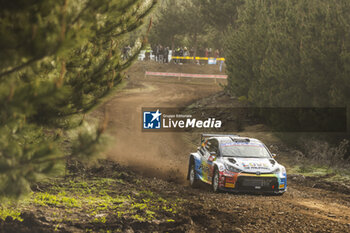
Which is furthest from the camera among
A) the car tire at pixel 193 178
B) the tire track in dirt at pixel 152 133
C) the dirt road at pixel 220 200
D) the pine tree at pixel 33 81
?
the tire track in dirt at pixel 152 133

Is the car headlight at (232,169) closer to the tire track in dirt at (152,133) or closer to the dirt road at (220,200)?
the dirt road at (220,200)

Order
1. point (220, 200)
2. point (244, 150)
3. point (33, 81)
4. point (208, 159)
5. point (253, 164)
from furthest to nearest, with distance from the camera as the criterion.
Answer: point (208, 159), point (244, 150), point (253, 164), point (220, 200), point (33, 81)

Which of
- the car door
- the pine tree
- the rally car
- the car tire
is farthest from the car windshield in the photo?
the pine tree

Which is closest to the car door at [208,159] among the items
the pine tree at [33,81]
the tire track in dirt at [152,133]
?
the tire track in dirt at [152,133]

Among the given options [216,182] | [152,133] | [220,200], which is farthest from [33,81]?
[152,133]

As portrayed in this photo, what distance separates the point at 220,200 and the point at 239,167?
1102 mm

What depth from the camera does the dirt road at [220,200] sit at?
10.2 metres

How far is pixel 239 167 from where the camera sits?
43.6ft

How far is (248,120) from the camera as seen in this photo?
92.1 ft

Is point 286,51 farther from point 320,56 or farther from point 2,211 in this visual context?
point 2,211

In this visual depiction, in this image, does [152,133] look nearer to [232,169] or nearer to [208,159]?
[208,159]

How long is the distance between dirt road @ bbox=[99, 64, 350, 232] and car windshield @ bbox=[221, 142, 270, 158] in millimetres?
1191

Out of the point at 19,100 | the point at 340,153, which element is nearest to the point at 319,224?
the point at 19,100

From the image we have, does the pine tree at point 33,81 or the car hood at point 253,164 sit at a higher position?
the pine tree at point 33,81
